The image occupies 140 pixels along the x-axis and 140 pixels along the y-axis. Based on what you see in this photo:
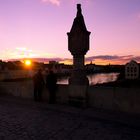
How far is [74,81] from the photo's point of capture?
11.5m

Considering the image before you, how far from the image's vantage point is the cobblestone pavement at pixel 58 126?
22.7 ft

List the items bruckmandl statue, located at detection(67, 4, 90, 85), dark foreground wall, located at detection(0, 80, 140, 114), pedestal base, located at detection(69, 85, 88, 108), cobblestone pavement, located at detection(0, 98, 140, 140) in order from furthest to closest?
bruckmandl statue, located at detection(67, 4, 90, 85), pedestal base, located at detection(69, 85, 88, 108), dark foreground wall, located at detection(0, 80, 140, 114), cobblestone pavement, located at detection(0, 98, 140, 140)

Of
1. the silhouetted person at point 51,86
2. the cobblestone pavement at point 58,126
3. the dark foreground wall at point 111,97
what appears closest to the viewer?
the cobblestone pavement at point 58,126

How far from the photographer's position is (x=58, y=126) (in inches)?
317

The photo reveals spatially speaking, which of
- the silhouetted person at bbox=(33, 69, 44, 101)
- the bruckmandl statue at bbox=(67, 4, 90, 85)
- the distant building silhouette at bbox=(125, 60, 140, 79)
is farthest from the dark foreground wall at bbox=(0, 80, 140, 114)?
the distant building silhouette at bbox=(125, 60, 140, 79)

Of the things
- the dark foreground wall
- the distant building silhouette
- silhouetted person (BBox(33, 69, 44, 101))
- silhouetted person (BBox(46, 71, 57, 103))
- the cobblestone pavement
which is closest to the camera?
the cobblestone pavement

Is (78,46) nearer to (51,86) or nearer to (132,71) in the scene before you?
(51,86)

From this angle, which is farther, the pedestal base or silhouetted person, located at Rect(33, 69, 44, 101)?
silhouetted person, located at Rect(33, 69, 44, 101)

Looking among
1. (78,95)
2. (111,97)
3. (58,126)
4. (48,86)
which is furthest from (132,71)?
(58,126)

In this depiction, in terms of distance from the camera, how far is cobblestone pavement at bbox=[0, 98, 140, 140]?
22.7 feet

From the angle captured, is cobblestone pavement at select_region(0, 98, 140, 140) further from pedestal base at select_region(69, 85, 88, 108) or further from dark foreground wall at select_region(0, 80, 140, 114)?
dark foreground wall at select_region(0, 80, 140, 114)

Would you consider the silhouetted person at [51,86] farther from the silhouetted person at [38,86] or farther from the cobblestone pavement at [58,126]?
the cobblestone pavement at [58,126]

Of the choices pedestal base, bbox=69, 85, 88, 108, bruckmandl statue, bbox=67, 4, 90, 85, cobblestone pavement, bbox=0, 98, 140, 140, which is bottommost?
cobblestone pavement, bbox=0, 98, 140, 140

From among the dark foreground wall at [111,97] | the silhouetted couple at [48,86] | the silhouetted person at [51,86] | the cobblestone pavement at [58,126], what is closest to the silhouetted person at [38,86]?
the silhouetted couple at [48,86]
